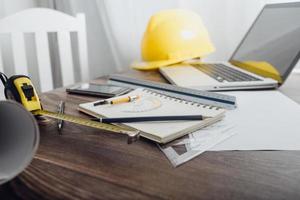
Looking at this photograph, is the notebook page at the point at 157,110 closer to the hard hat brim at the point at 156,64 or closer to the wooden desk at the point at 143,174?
the wooden desk at the point at 143,174

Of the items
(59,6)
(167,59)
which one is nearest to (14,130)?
(167,59)

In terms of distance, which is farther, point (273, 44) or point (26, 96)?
point (273, 44)

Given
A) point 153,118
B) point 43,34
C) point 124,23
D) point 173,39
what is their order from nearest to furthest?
point 153,118
point 173,39
point 43,34
point 124,23

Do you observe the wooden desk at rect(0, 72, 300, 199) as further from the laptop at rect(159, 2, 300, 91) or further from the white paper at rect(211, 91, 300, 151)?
the laptop at rect(159, 2, 300, 91)

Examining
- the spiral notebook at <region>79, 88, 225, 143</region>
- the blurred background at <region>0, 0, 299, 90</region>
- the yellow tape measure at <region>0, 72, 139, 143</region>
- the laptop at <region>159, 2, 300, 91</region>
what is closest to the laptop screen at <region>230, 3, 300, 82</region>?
the laptop at <region>159, 2, 300, 91</region>

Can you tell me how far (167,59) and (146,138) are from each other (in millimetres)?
532

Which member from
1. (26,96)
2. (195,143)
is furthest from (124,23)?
(195,143)

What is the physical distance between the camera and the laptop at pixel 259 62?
0.70 m

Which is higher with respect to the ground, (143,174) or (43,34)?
(43,34)

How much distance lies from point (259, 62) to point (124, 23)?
2.06ft

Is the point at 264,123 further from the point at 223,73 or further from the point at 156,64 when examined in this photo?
the point at 156,64

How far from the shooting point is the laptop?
2.31ft

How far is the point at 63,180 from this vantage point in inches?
13.0

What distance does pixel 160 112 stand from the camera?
1.62 ft
